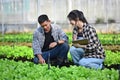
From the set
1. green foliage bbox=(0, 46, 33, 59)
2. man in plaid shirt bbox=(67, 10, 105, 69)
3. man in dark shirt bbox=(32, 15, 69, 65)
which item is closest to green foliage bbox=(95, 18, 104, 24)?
green foliage bbox=(0, 46, 33, 59)

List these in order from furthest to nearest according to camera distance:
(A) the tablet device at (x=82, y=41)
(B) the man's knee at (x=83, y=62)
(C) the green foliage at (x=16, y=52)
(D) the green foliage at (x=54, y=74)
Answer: (C) the green foliage at (x=16, y=52), (B) the man's knee at (x=83, y=62), (A) the tablet device at (x=82, y=41), (D) the green foliage at (x=54, y=74)

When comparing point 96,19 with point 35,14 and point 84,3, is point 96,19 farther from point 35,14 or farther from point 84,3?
point 35,14

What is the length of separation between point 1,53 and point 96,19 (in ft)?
38.1

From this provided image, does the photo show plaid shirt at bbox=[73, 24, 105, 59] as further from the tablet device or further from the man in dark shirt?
the man in dark shirt

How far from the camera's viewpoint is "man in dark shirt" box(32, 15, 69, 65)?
356 inches

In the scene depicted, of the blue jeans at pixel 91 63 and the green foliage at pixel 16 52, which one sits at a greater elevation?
the blue jeans at pixel 91 63

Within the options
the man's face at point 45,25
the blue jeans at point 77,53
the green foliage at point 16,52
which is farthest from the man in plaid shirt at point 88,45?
the green foliage at point 16,52

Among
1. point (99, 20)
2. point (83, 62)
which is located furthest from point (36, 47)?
point (99, 20)

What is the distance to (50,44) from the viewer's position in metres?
9.14

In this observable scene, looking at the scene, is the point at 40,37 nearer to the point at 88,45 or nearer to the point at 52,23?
the point at 88,45

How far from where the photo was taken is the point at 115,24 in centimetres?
2273

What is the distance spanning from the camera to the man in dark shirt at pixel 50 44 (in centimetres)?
905

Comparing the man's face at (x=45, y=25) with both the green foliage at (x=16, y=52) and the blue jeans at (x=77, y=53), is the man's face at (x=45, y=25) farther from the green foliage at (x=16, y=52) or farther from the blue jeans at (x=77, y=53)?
the green foliage at (x=16, y=52)

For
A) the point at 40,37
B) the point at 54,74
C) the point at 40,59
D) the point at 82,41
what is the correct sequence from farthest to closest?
the point at 40,37
the point at 40,59
the point at 82,41
the point at 54,74
